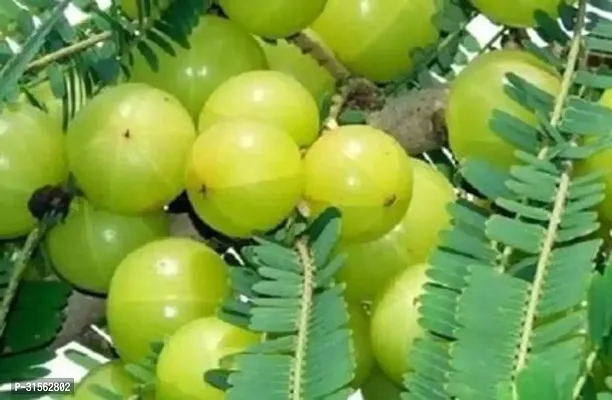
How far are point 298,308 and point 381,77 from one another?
0.17m

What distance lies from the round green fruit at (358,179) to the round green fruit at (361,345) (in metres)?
0.03

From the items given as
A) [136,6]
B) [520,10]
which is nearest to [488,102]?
[520,10]

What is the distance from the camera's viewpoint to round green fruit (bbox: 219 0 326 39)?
53cm

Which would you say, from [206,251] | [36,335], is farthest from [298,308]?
[36,335]

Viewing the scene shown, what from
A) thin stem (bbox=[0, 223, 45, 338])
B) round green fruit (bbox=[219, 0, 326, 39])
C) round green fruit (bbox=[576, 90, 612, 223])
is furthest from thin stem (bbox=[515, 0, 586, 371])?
thin stem (bbox=[0, 223, 45, 338])

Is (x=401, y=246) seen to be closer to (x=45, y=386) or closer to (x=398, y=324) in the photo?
(x=398, y=324)

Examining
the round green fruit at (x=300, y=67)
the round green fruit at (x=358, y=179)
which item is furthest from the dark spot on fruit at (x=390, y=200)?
the round green fruit at (x=300, y=67)

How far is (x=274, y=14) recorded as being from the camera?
0.53 m

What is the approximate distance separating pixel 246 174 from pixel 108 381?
11cm

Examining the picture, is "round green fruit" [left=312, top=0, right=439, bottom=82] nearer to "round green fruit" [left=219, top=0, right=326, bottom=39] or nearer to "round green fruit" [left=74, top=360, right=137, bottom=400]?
"round green fruit" [left=219, top=0, right=326, bottom=39]

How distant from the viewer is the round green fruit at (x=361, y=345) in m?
0.48

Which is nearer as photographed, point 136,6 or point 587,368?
point 587,368

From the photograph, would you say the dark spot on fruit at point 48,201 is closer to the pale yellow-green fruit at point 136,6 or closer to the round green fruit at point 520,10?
the pale yellow-green fruit at point 136,6

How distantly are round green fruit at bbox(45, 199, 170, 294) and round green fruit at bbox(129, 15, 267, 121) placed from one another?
5 centimetres
